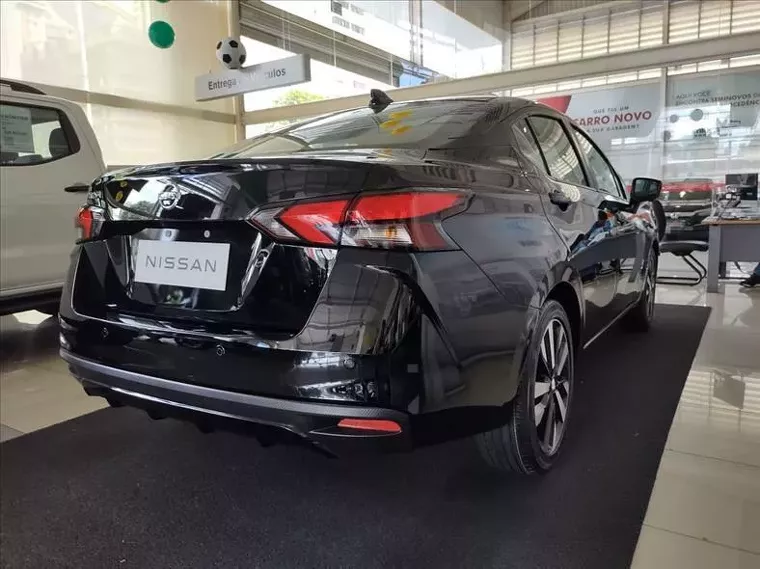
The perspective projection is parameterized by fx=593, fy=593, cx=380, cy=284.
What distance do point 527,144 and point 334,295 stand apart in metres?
1.08

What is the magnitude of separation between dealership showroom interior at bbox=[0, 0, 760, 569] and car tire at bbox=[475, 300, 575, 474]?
0.01 meters

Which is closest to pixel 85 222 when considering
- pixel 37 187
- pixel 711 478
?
pixel 711 478

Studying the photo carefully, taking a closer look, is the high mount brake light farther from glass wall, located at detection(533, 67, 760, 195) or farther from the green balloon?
the green balloon

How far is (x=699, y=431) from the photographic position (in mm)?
2189

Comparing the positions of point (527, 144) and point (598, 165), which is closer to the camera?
point (527, 144)

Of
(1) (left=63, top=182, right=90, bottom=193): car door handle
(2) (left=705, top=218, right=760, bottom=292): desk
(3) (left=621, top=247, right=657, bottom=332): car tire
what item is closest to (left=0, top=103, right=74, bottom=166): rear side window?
(1) (left=63, top=182, right=90, bottom=193): car door handle

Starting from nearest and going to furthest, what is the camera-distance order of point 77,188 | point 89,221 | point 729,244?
point 89,221
point 77,188
point 729,244

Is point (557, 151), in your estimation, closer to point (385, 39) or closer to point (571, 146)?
point (571, 146)

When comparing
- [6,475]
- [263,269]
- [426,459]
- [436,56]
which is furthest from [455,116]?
[436,56]

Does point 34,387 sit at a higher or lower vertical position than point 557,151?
lower

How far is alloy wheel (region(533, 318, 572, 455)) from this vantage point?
178 cm

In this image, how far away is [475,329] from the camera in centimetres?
137

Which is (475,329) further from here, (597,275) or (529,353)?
(597,275)

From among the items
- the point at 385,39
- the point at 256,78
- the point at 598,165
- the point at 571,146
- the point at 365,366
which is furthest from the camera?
the point at 385,39
